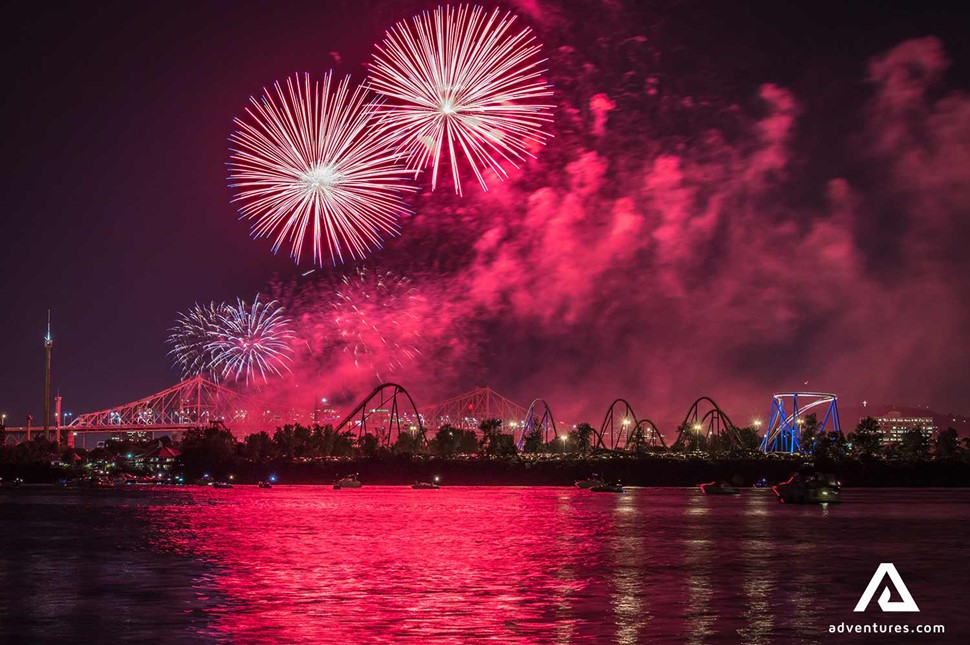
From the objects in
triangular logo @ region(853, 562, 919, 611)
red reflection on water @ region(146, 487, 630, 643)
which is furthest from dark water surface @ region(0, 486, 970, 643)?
triangular logo @ region(853, 562, 919, 611)

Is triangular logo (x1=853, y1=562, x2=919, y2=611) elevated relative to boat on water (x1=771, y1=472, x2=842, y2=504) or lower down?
elevated

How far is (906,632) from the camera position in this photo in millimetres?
28734

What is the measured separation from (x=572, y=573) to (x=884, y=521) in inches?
2023

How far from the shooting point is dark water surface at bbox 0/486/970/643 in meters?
29.2

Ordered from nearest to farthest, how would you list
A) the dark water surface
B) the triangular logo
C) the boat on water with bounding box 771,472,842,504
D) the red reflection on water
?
the dark water surface
the red reflection on water
the triangular logo
the boat on water with bounding box 771,472,842,504

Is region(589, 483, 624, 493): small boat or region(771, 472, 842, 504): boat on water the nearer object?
region(771, 472, 842, 504): boat on water

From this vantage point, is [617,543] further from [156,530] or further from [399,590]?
[156,530]

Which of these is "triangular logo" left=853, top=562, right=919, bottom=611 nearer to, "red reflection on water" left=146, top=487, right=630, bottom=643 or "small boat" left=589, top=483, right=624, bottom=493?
"red reflection on water" left=146, top=487, right=630, bottom=643

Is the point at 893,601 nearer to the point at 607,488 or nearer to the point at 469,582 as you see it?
the point at 469,582

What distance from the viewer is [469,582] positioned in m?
41.0

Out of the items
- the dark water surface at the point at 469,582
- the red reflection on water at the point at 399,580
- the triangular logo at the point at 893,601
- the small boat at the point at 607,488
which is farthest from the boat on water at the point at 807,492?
the triangular logo at the point at 893,601

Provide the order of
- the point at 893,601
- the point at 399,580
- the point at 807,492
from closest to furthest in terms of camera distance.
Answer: the point at 893,601, the point at 399,580, the point at 807,492

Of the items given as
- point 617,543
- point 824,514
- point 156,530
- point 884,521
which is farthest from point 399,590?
point 824,514

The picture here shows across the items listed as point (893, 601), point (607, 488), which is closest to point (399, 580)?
point (893, 601)
